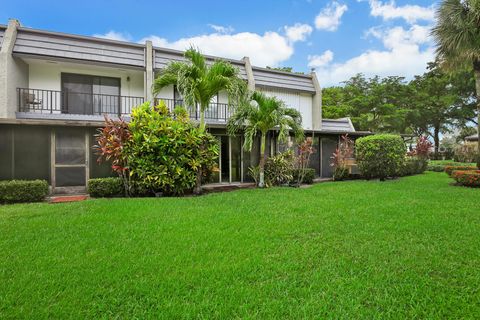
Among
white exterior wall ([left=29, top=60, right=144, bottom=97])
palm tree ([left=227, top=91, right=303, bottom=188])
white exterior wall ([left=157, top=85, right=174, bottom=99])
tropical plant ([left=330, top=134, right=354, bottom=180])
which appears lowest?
tropical plant ([left=330, top=134, right=354, bottom=180])

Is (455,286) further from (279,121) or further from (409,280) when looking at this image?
(279,121)

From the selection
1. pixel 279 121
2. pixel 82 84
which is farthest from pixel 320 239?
pixel 82 84

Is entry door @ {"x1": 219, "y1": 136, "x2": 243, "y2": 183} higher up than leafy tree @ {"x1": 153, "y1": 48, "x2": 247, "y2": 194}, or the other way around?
leafy tree @ {"x1": 153, "y1": 48, "x2": 247, "y2": 194}

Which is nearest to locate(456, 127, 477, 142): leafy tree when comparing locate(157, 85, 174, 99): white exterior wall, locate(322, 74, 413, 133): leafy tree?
locate(322, 74, 413, 133): leafy tree

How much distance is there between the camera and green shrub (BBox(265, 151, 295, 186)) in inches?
459

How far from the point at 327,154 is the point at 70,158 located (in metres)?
11.9

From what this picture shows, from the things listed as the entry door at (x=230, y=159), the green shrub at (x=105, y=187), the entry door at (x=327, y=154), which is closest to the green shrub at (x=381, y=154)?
the entry door at (x=327, y=154)

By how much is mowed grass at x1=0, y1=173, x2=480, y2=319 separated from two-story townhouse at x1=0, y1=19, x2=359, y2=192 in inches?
136

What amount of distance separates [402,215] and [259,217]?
3.21 meters

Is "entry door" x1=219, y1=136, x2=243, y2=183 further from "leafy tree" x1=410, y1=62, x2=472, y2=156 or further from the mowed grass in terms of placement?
"leafy tree" x1=410, y1=62, x2=472, y2=156

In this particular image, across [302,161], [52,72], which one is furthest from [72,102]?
[302,161]

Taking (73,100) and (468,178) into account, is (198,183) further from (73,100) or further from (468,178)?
(468,178)

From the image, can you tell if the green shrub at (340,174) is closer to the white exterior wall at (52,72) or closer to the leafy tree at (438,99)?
the white exterior wall at (52,72)

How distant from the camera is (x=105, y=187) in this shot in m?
8.79
